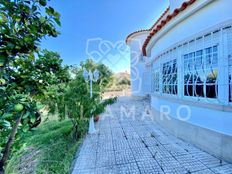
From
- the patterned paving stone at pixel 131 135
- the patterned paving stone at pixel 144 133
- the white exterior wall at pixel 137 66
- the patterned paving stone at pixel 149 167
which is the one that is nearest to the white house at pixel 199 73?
the patterned paving stone at pixel 144 133

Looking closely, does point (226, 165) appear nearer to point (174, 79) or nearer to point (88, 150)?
point (174, 79)

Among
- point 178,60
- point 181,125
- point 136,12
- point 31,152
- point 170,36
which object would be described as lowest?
point 31,152

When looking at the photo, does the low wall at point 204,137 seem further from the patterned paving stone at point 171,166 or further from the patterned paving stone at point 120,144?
the patterned paving stone at point 120,144

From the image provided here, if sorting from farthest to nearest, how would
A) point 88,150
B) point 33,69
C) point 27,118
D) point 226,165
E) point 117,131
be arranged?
point 117,131
point 88,150
point 226,165
point 33,69
point 27,118

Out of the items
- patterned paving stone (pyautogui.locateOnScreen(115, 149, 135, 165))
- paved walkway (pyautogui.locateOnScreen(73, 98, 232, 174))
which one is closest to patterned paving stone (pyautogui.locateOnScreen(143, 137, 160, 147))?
paved walkway (pyautogui.locateOnScreen(73, 98, 232, 174))

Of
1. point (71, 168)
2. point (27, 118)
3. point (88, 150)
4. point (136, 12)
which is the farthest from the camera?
point (136, 12)

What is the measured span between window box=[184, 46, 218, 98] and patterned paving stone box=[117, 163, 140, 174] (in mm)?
3013

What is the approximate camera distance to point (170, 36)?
5.78 m

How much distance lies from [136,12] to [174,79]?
24.9 feet

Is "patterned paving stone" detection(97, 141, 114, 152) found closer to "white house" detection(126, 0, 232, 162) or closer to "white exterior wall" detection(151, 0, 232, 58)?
"white house" detection(126, 0, 232, 162)

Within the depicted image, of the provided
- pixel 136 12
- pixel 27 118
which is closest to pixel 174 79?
pixel 27 118

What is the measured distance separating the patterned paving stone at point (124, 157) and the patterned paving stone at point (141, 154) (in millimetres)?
130

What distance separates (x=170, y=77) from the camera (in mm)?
6133

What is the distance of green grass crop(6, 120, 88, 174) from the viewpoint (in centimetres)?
386
